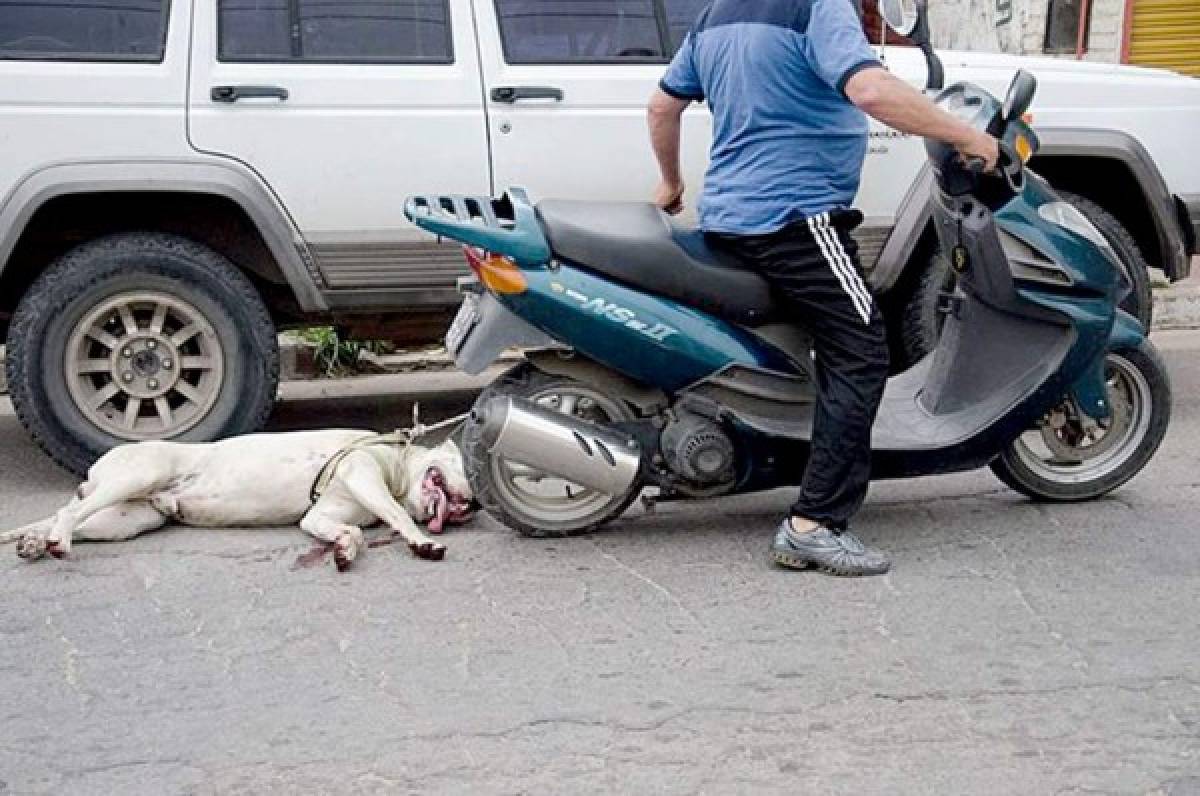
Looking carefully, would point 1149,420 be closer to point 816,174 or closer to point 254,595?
point 816,174

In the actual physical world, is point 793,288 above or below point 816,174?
below

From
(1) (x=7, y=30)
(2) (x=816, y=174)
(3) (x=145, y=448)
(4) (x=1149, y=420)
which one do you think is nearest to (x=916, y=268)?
(4) (x=1149, y=420)

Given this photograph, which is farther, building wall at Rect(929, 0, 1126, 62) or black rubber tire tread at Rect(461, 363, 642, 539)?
building wall at Rect(929, 0, 1126, 62)

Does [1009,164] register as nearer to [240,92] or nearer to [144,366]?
[240,92]

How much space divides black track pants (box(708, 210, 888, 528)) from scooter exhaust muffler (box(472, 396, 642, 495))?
21.7 inches

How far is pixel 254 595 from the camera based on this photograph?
4535 millimetres

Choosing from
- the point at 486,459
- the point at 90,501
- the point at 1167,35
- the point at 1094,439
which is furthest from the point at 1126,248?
the point at 1167,35

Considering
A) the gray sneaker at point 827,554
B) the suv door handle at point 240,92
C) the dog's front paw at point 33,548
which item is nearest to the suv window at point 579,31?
the suv door handle at point 240,92

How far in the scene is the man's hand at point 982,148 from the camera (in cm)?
440

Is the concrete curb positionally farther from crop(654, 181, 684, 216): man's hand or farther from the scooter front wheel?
crop(654, 181, 684, 216): man's hand

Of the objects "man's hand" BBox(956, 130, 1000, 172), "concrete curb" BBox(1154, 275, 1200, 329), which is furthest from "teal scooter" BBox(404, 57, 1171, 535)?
"concrete curb" BBox(1154, 275, 1200, 329)

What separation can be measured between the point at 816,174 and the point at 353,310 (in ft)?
7.00

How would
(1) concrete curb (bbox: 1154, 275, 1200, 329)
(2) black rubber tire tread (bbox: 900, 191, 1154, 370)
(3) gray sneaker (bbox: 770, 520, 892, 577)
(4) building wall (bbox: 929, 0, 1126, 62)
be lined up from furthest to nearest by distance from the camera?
(4) building wall (bbox: 929, 0, 1126, 62) → (1) concrete curb (bbox: 1154, 275, 1200, 329) → (2) black rubber tire tread (bbox: 900, 191, 1154, 370) → (3) gray sneaker (bbox: 770, 520, 892, 577)

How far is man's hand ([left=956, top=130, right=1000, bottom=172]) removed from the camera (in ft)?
14.4
